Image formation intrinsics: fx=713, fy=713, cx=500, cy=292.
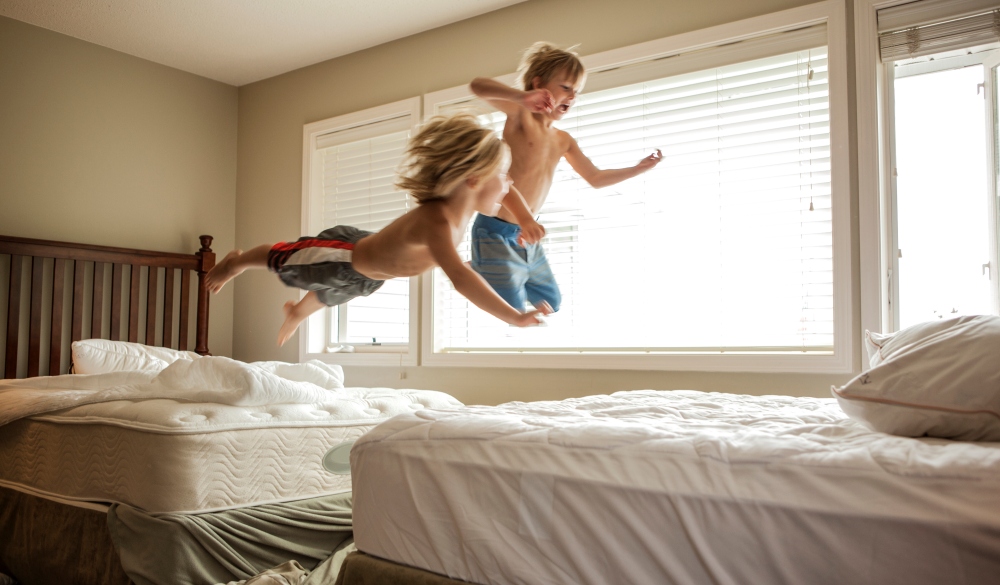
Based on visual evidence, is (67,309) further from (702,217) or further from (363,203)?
(702,217)

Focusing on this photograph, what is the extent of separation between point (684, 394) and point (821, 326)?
2.91ft

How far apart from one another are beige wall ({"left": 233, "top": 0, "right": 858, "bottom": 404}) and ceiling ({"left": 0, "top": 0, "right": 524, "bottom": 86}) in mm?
124

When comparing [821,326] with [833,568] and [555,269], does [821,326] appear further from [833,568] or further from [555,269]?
[833,568]

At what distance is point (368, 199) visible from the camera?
392 centimetres

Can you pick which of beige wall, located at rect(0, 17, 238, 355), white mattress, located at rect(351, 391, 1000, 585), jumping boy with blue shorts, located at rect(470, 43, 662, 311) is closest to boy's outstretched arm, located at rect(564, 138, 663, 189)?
jumping boy with blue shorts, located at rect(470, 43, 662, 311)

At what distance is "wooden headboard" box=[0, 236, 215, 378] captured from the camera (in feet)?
11.1

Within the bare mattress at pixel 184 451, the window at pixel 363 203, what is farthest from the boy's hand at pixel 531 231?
the window at pixel 363 203

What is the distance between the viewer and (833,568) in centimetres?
93

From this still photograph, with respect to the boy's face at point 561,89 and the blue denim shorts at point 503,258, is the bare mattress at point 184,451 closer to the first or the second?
the blue denim shorts at point 503,258

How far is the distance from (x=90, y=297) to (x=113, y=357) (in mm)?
624

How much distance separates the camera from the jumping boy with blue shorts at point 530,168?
1.76 meters

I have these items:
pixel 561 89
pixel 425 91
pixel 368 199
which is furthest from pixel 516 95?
pixel 368 199

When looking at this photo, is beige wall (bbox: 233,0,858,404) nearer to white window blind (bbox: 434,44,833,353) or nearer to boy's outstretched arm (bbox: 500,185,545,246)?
white window blind (bbox: 434,44,833,353)

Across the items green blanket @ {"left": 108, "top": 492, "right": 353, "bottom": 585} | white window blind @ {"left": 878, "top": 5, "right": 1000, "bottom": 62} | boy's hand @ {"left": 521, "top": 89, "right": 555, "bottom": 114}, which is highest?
white window blind @ {"left": 878, "top": 5, "right": 1000, "bottom": 62}
